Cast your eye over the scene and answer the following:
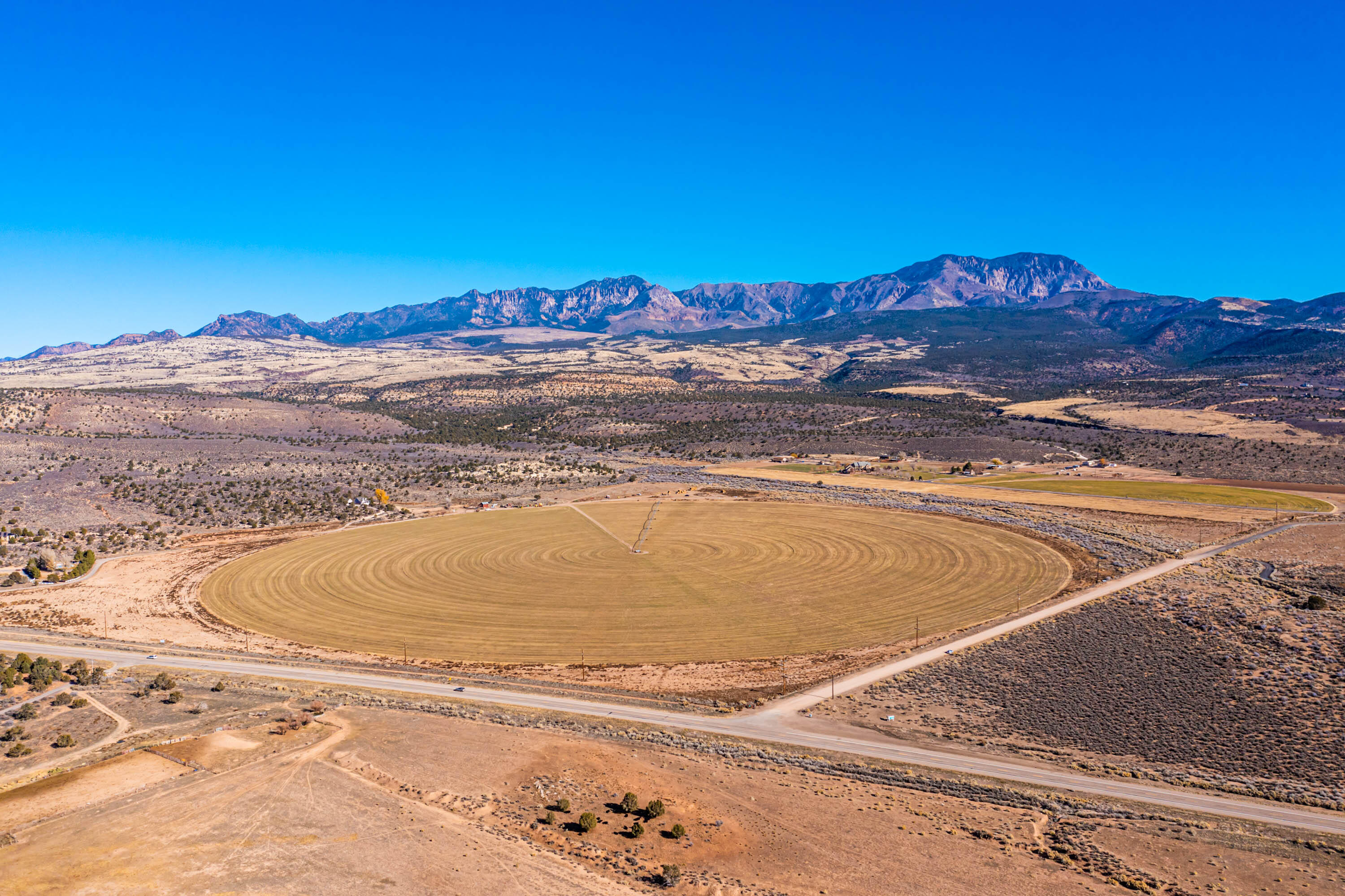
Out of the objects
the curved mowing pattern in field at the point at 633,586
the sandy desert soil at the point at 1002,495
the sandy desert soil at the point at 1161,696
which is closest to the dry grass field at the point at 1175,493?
the sandy desert soil at the point at 1002,495

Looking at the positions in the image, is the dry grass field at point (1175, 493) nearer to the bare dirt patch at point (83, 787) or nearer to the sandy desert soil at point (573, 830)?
the sandy desert soil at point (573, 830)

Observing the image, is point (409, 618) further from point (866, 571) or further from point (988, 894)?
point (988, 894)

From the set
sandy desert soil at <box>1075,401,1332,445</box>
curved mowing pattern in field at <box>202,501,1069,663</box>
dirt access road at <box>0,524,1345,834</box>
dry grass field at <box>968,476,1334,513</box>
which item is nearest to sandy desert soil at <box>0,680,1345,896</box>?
dirt access road at <box>0,524,1345,834</box>

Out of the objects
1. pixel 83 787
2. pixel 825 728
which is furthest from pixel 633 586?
pixel 83 787

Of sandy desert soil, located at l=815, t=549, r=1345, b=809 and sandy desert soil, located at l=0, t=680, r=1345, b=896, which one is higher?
sandy desert soil, located at l=815, t=549, r=1345, b=809

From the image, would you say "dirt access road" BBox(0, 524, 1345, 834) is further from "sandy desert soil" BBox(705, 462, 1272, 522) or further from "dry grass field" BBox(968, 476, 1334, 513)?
"dry grass field" BBox(968, 476, 1334, 513)

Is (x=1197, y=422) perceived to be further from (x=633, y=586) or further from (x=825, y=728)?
(x=825, y=728)
